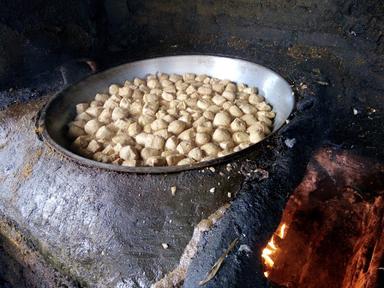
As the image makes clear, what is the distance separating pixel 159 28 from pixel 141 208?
222 centimetres

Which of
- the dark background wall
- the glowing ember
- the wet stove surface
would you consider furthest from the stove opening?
the dark background wall

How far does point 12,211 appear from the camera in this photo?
1876mm

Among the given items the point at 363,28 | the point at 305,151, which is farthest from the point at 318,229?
the point at 363,28

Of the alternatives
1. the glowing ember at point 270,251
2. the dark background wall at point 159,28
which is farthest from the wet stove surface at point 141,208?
the dark background wall at point 159,28

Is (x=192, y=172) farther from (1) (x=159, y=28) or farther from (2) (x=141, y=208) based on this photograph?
(1) (x=159, y=28)

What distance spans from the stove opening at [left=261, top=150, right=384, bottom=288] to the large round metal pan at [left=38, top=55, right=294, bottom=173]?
413mm

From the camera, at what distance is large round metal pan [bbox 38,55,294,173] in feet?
6.01

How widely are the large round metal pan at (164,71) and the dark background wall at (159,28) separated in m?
0.25

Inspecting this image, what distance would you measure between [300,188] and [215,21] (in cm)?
172

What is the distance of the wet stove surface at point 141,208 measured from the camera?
1286mm

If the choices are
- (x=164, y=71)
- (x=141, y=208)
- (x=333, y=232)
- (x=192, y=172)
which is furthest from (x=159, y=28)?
(x=333, y=232)

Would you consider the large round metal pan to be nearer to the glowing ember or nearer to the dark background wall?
the dark background wall

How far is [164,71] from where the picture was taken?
281cm

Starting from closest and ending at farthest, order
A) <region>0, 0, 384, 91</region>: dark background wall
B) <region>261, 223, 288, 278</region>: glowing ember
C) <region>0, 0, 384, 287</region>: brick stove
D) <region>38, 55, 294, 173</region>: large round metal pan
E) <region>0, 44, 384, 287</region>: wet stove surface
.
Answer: <region>0, 44, 384, 287</region>: wet stove surface
<region>0, 0, 384, 287</region>: brick stove
<region>261, 223, 288, 278</region>: glowing ember
<region>38, 55, 294, 173</region>: large round metal pan
<region>0, 0, 384, 91</region>: dark background wall
